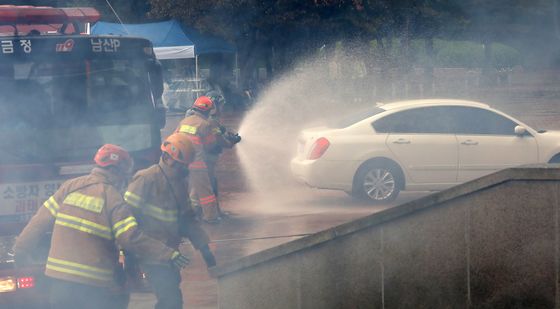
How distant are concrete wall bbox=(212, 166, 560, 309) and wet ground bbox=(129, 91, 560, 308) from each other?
1715mm

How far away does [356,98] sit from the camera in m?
40.7

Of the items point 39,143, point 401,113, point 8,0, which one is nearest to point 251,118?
point 8,0

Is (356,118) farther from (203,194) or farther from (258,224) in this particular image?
(203,194)

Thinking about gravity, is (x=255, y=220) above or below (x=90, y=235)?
below

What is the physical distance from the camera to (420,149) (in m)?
14.4

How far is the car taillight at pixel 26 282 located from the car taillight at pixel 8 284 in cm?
5

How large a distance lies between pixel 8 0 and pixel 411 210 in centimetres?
4019

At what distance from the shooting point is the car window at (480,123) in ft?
47.5

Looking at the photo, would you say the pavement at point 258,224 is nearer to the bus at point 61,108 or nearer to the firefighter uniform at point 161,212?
the bus at point 61,108

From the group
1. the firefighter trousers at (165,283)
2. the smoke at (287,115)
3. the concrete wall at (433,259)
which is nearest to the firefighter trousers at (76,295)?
the firefighter trousers at (165,283)

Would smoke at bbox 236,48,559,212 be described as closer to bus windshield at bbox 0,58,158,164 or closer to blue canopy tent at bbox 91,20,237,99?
blue canopy tent at bbox 91,20,237,99

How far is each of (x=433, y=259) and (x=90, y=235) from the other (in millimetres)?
2476

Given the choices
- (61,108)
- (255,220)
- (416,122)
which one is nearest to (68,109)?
(61,108)

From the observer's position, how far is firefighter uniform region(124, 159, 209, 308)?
736 centimetres
